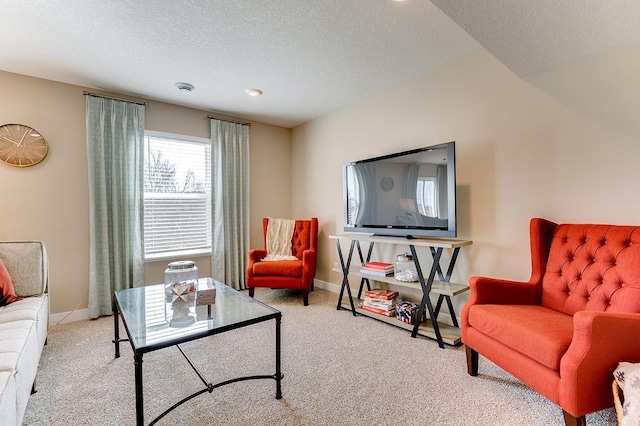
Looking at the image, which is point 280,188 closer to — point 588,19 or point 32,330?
point 32,330

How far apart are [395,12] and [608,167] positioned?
1721 millimetres

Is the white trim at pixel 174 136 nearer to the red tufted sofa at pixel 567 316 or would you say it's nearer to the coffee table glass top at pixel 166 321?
the coffee table glass top at pixel 166 321

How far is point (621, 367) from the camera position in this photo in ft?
4.18

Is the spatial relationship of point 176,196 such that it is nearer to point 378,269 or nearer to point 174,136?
point 174,136

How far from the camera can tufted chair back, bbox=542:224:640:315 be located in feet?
5.34

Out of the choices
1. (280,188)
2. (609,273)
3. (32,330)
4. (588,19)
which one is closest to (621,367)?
(609,273)

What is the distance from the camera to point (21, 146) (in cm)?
284

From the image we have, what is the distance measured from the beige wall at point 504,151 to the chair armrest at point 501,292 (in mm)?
336

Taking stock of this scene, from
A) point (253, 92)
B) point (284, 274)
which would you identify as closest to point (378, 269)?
point (284, 274)

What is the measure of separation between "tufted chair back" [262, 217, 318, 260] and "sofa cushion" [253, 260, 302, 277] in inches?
15.3

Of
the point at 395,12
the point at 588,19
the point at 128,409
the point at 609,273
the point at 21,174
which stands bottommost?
the point at 128,409

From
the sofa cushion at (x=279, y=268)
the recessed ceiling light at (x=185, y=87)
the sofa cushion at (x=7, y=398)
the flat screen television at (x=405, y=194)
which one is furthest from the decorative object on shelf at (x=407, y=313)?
the recessed ceiling light at (x=185, y=87)

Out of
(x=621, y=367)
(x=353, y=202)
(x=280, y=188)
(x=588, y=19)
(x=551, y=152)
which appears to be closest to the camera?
(x=621, y=367)

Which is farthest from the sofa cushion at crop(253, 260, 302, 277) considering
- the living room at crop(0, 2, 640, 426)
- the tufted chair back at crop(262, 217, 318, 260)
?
the living room at crop(0, 2, 640, 426)
